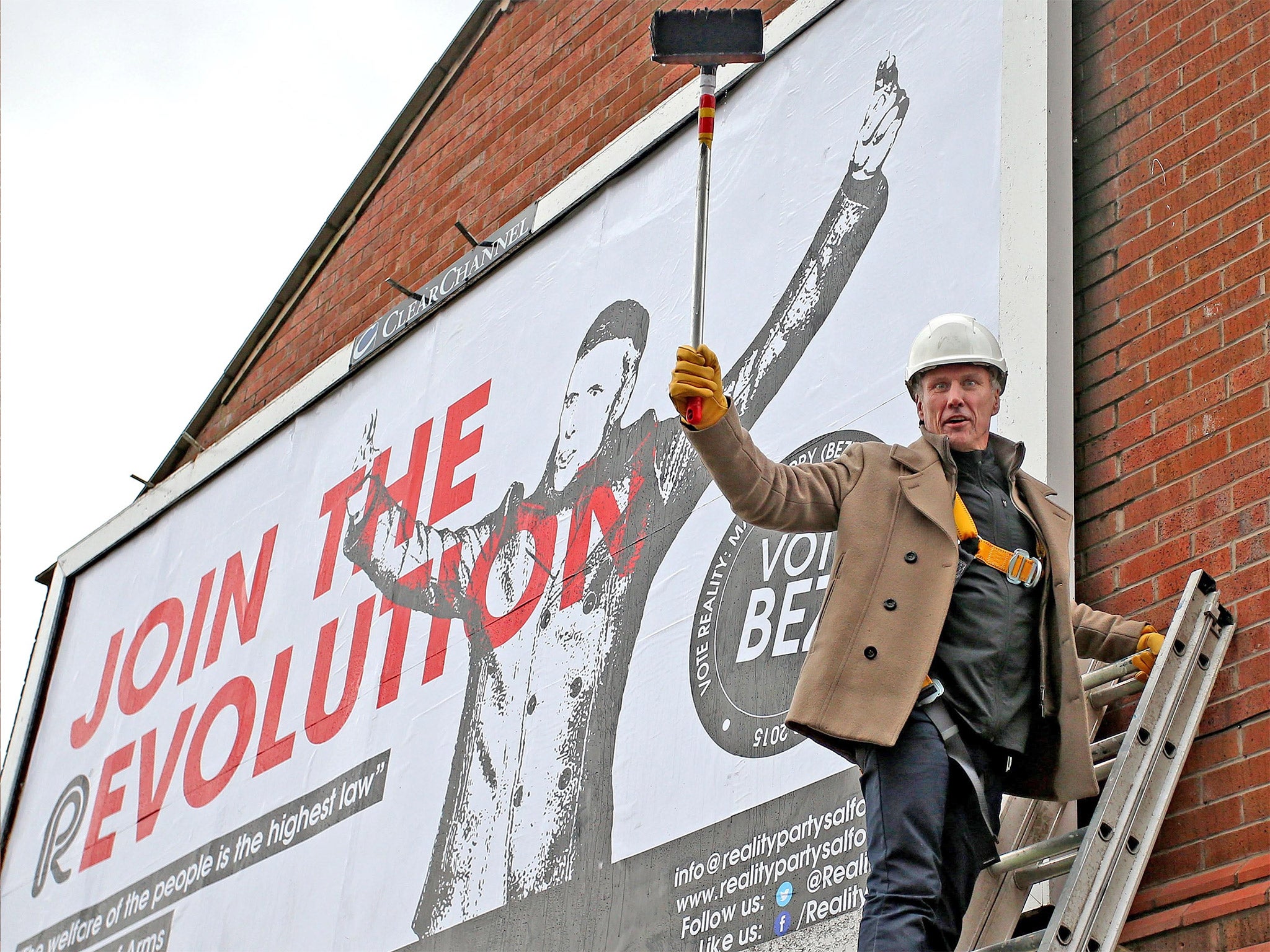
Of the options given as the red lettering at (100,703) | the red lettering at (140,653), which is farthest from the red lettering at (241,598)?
the red lettering at (100,703)

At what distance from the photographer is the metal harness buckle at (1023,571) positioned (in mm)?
4473

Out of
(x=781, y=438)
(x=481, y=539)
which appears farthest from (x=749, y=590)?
(x=481, y=539)

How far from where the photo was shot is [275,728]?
8891 mm

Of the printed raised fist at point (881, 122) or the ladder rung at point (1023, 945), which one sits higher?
the printed raised fist at point (881, 122)

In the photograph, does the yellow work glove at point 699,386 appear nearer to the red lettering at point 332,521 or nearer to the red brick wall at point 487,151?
the red brick wall at point 487,151

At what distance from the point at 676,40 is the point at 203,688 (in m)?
5.59

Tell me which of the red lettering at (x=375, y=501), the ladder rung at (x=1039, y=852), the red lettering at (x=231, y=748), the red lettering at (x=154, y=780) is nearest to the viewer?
the ladder rung at (x=1039, y=852)

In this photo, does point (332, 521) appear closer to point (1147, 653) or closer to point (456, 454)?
point (456, 454)

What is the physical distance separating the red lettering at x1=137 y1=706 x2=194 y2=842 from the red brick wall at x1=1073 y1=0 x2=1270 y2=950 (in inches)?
218

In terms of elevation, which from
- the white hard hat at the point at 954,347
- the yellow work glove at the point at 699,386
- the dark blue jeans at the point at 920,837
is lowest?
the dark blue jeans at the point at 920,837

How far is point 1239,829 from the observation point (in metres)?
4.59

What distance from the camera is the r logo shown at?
33.2ft

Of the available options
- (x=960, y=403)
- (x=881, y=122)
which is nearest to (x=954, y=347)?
(x=960, y=403)

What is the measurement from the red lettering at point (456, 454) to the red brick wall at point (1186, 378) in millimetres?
3320
